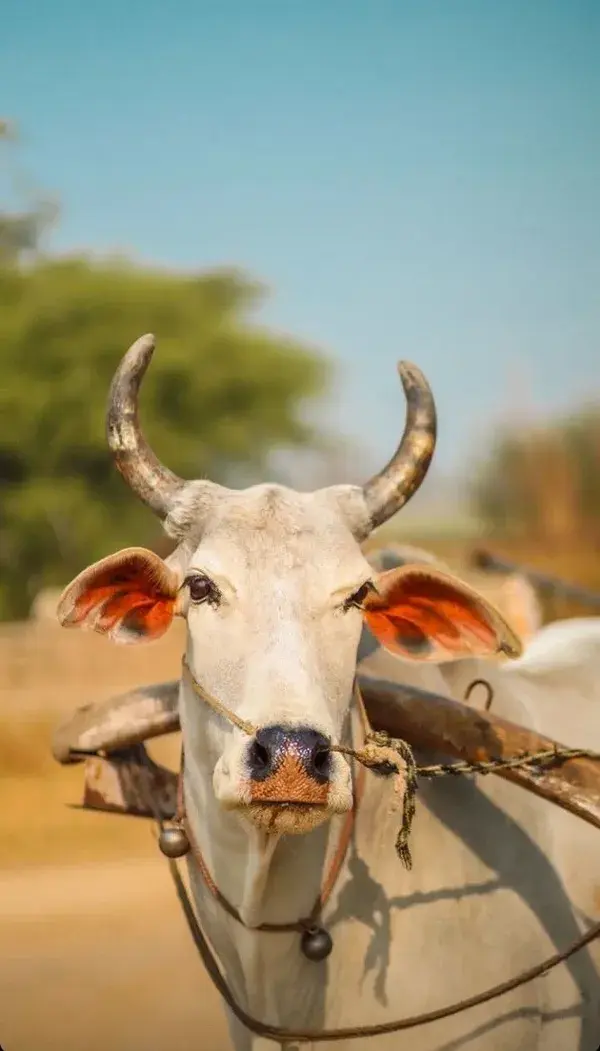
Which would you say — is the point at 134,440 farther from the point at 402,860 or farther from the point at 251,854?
the point at 402,860

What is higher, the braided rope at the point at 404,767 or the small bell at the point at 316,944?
the braided rope at the point at 404,767

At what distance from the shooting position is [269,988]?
3.07m

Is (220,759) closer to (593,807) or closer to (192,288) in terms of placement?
(593,807)

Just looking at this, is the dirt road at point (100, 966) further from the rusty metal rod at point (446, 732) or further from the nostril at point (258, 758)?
the nostril at point (258, 758)

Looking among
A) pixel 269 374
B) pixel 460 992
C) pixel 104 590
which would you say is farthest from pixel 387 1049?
pixel 269 374

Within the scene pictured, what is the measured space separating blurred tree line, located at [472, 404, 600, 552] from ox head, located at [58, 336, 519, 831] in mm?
18532

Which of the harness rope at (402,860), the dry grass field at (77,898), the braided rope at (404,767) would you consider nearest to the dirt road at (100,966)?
the dry grass field at (77,898)

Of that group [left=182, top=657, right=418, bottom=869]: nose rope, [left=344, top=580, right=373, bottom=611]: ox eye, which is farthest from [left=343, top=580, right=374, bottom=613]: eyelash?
[left=182, top=657, right=418, bottom=869]: nose rope

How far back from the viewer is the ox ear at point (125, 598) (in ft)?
9.81

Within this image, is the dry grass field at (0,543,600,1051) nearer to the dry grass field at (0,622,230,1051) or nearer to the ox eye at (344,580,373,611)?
the dry grass field at (0,622,230,1051)

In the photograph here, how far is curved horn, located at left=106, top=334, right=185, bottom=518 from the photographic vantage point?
3168mm

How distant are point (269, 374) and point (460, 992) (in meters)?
19.9

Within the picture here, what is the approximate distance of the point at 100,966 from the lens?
266 inches

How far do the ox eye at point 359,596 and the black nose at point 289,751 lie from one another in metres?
0.49
